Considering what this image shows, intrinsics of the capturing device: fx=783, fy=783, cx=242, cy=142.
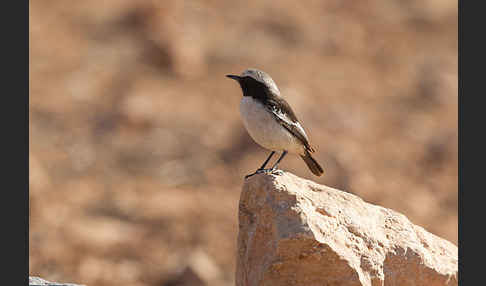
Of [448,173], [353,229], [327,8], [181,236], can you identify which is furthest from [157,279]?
[327,8]

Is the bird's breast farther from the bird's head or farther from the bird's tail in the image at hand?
the bird's tail

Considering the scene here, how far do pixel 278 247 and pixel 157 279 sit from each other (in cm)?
748

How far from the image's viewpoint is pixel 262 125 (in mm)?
9164

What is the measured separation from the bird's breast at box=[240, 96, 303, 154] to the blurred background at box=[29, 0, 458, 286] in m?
5.63

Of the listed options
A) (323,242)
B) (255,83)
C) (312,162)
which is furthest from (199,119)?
(323,242)

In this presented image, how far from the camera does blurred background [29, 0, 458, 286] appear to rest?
15906 millimetres

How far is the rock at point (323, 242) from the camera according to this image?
766cm

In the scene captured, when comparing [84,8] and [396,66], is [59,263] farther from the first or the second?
[396,66]

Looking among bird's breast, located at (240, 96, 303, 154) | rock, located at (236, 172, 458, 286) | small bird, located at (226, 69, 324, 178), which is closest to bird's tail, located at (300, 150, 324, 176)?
small bird, located at (226, 69, 324, 178)

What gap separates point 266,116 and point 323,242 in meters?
2.10

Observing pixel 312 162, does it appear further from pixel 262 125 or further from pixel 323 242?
pixel 323 242

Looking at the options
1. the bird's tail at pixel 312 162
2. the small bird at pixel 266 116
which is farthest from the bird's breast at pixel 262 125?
the bird's tail at pixel 312 162

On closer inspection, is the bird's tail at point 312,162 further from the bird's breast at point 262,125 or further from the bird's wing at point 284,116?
the bird's breast at point 262,125

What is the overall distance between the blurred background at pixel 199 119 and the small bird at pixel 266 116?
5.57 metres
